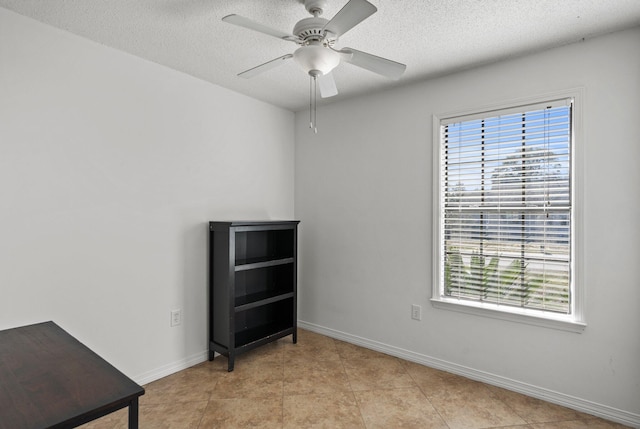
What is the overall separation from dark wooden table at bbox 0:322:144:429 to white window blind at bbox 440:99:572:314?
2.38m

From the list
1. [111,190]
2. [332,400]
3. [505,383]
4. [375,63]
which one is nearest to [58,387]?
[111,190]

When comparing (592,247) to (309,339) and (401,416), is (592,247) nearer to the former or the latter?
(401,416)

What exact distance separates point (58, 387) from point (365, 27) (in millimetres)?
2217

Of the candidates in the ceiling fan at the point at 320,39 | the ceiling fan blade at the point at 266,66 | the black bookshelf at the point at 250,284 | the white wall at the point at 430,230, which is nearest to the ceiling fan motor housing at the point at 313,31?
the ceiling fan at the point at 320,39

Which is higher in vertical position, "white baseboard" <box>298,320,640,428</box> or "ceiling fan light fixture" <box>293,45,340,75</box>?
"ceiling fan light fixture" <box>293,45,340,75</box>

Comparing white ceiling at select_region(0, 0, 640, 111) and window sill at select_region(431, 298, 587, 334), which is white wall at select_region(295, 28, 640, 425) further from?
white ceiling at select_region(0, 0, 640, 111)

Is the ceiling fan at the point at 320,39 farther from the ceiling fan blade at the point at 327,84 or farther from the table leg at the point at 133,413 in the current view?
the table leg at the point at 133,413

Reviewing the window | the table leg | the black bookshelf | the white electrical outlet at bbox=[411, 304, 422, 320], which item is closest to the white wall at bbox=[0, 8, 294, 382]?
the black bookshelf

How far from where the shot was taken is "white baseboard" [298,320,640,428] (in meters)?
2.08

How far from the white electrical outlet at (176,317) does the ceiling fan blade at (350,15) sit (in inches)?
90.8

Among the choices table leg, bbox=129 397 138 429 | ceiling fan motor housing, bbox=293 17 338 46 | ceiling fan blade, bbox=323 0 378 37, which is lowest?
table leg, bbox=129 397 138 429

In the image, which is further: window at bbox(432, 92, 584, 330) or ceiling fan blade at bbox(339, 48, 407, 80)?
window at bbox(432, 92, 584, 330)

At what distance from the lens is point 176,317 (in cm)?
274

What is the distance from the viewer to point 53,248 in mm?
2082
